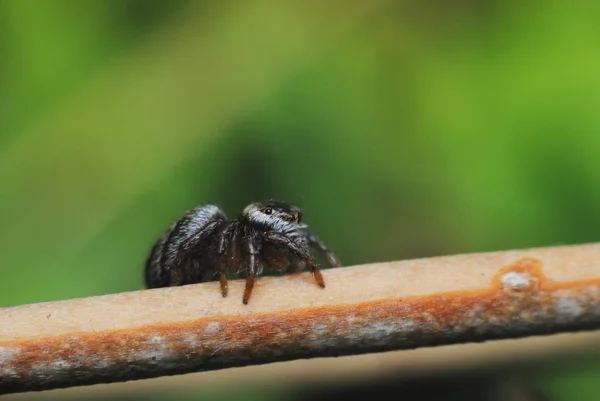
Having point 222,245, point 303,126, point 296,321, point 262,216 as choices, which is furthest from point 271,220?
point 296,321

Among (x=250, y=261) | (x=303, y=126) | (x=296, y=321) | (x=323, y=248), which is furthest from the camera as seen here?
(x=323, y=248)

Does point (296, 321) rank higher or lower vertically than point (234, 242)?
lower

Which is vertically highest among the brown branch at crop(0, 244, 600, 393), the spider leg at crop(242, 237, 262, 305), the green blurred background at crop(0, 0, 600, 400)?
the green blurred background at crop(0, 0, 600, 400)

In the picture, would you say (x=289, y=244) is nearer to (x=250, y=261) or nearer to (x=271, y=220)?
(x=271, y=220)

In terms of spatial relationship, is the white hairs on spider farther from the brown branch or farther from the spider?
the brown branch

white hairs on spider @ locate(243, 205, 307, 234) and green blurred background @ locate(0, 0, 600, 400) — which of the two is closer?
green blurred background @ locate(0, 0, 600, 400)

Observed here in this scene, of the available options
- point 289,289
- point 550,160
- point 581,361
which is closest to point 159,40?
point 289,289

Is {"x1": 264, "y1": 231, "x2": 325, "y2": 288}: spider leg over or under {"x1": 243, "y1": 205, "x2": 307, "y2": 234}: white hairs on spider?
under

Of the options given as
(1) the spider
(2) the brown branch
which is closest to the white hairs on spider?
(1) the spider
